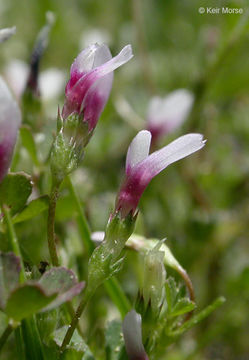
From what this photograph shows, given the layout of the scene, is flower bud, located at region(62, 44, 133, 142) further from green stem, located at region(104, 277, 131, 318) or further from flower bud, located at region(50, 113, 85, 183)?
green stem, located at region(104, 277, 131, 318)

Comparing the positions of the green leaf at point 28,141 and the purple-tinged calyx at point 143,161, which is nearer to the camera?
the purple-tinged calyx at point 143,161

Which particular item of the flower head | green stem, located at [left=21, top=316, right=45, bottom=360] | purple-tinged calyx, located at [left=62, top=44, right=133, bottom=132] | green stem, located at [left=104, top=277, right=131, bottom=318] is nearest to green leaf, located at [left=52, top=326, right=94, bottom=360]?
green stem, located at [left=21, top=316, right=45, bottom=360]

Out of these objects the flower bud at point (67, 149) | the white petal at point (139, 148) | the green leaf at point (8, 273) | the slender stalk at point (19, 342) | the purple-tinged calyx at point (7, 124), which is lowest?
the slender stalk at point (19, 342)

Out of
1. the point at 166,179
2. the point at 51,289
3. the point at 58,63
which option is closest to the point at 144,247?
the point at 51,289

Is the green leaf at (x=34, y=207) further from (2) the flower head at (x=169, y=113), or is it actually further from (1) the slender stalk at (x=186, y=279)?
(2) the flower head at (x=169, y=113)

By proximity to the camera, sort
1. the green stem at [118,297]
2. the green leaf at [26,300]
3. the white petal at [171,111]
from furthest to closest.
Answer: the white petal at [171,111] → the green stem at [118,297] → the green leaf at [26,300]

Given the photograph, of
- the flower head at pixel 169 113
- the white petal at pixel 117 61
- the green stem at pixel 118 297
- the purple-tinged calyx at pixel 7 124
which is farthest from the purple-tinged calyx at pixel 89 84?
the flower head at pixel 169 113

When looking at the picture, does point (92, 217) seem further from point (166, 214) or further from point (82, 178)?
point (166, 214)
